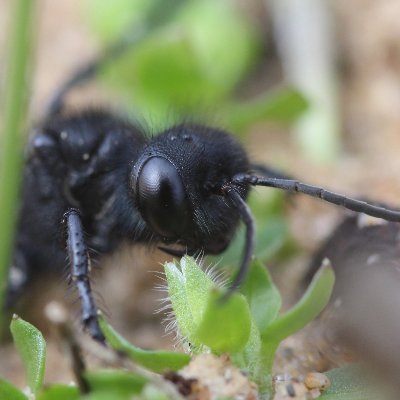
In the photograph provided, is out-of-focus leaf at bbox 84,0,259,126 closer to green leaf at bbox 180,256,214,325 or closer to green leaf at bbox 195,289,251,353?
green leaf at bbox 180,256,214,325

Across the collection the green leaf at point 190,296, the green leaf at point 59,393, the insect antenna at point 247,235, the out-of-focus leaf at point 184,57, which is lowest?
the green leaf at point 59,393

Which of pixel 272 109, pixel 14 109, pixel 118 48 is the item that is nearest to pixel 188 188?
pixel 14 109

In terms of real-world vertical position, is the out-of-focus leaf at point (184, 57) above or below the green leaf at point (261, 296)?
above

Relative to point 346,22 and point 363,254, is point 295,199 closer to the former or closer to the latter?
point 363,254

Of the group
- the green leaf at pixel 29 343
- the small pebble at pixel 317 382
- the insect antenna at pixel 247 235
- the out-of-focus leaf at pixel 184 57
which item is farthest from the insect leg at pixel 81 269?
the out-of-focus leaf at pixel 184 57

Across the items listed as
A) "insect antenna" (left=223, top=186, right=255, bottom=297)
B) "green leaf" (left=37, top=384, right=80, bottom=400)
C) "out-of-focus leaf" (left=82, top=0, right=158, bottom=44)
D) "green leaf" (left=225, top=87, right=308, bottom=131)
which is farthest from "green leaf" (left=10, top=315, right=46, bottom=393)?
"out-of-focus leaf" (left=82, top=0, right=158, bottom=44)

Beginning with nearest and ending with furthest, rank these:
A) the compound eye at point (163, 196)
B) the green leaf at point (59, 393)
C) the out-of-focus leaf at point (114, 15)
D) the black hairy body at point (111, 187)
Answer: the green leaf at point (59, 393)
the compound eye at point (163, 196)
the black hairy body at point (111, 187)
the out-of-focus leaf at point (114, 15)

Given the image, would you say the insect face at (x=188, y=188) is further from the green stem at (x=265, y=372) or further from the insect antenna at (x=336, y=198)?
the green stem at (x=265, y=372)
